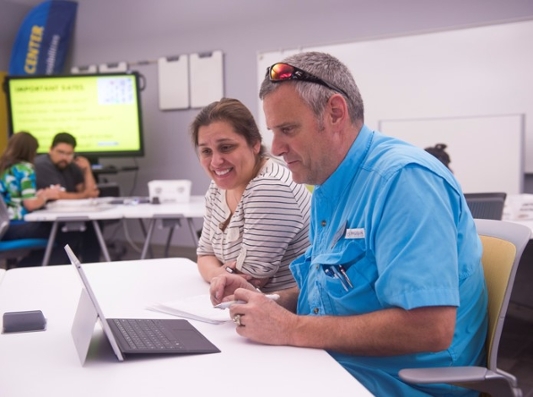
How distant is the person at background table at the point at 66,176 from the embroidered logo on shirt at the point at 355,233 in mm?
3735

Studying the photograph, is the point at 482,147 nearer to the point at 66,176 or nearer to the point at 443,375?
the point at 66,176

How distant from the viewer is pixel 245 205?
1.83 meters

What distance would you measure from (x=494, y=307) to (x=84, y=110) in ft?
18.4

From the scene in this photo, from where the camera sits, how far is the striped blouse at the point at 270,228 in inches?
69.6

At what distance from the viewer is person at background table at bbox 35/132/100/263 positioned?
4602 millimetres

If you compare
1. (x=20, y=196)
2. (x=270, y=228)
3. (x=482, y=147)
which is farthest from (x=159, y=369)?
(x=482, y=147)

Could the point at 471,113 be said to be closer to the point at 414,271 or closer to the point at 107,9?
the point at 414,271

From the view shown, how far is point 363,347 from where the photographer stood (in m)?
1.11

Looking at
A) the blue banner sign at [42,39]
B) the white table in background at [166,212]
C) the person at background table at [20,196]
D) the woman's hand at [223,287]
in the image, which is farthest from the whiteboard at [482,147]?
the blue banner sign at [42,39]

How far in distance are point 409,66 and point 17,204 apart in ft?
10.8

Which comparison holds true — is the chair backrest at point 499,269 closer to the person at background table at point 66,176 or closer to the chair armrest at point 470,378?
the chair armrest at point 470,378

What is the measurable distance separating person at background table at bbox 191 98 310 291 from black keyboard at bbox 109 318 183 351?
49 cm

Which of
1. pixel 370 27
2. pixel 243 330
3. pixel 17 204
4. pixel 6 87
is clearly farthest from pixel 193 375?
pixel 6 87

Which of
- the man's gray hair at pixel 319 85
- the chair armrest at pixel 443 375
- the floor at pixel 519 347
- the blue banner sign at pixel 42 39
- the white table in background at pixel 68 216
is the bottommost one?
the floor at pixel 519 347
